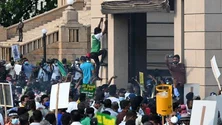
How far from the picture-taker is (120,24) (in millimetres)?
26516

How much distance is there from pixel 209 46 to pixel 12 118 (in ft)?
28.3

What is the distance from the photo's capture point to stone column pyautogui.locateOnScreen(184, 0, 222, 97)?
2341 cm

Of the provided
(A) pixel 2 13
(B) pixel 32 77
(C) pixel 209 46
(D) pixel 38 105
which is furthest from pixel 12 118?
(A) pixel 2 13

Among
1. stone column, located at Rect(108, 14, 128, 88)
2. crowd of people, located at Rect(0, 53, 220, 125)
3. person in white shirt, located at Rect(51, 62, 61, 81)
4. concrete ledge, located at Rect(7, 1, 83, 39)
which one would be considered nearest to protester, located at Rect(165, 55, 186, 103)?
Answer: crowd of people, located at Rect(0, 53, 220, 125)

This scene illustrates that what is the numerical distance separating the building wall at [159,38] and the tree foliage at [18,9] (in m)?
27.7

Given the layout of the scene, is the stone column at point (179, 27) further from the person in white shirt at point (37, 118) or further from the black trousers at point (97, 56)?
the person in white shirt at point (37, 118)

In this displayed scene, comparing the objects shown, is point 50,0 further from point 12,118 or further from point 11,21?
point 12,118

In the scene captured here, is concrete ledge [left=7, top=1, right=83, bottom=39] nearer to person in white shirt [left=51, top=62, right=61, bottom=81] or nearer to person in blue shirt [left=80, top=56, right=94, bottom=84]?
person in white shirt [left=51, top=62, right=61, bottom=81]

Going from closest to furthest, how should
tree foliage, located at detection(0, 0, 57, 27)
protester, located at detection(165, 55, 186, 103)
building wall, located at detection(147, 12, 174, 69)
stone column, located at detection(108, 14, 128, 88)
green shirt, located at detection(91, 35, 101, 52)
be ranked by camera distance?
protester, located at detection(165, 55, 186, 103) < stone column, located at detection(108, 14, 128, 88) < green shirt, located at detection(91, 35, 101, 52) < building wall, located at detection(147, 12, 174, 69) < tree foliage, located at detection(0, 0, 57, 27)

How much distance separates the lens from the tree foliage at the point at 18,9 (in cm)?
5491

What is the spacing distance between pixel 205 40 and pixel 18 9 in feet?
108

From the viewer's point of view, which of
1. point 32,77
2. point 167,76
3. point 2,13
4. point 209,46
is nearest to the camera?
point 209,46

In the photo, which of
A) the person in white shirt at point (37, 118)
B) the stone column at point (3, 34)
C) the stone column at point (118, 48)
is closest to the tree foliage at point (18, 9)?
the stone column at point (3, 34)

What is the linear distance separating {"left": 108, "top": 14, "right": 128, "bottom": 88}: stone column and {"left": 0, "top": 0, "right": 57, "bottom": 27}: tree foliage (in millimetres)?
28679
